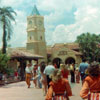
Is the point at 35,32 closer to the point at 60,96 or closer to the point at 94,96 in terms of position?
the point at 60,96

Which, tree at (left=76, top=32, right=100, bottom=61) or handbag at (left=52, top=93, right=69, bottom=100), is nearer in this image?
handbag at (left=52, top=93, right=69, bottom=100)

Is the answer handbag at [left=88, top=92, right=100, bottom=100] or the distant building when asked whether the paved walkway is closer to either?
handbag at [left=88, top=92, right=100, bottom=100]

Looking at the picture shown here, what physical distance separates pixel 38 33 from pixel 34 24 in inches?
95.1

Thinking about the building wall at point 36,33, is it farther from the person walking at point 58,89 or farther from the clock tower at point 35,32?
the person walking at point 58,89

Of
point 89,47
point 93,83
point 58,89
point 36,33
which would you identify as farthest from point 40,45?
point 93,83

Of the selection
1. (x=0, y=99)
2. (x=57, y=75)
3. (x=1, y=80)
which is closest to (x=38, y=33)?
(x=1, y=80)

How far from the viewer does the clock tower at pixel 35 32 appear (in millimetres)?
64469

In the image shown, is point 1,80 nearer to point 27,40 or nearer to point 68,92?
point 68,92

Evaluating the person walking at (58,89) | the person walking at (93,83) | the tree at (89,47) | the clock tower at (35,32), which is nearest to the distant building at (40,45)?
the clock tower at (35,32)

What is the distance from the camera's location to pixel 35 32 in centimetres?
6606

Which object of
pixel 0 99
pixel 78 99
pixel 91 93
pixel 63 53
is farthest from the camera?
pixel 63 53

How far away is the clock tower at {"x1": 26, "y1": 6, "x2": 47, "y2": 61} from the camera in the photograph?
64.5 metres

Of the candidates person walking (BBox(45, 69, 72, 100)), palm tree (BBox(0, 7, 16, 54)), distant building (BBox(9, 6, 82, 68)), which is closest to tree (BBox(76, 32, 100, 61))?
distant building (BBox(9, 6, 82, 68))

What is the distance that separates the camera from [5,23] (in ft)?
81.5
